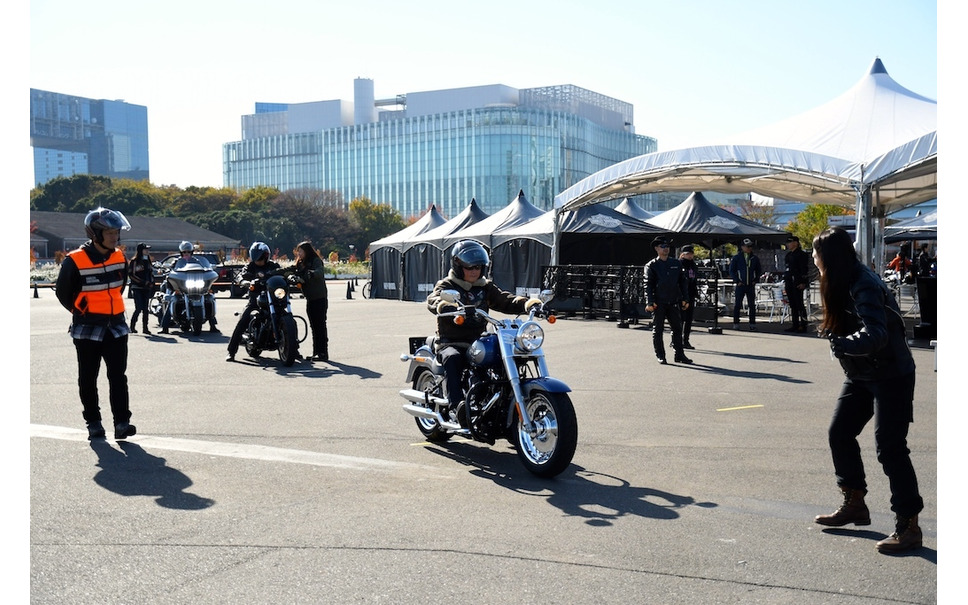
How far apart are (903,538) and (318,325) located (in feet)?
34.7

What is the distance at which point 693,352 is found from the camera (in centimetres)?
1589

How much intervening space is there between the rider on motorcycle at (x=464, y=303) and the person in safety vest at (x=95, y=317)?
2871 millimetres

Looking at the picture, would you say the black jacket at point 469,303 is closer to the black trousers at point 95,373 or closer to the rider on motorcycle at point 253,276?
the black trousers at point 95,373

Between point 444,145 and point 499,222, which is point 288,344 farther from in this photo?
point 444,145

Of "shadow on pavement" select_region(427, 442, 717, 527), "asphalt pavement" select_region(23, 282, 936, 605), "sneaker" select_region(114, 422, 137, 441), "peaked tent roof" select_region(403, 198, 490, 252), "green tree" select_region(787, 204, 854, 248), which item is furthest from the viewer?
"green tree" select_region(787, 204, 854, 248)

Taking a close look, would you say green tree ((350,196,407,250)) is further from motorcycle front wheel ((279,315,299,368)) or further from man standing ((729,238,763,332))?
motorcycle front wheel ((279,315,299,368))

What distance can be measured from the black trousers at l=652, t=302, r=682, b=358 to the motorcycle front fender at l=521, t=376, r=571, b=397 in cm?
748

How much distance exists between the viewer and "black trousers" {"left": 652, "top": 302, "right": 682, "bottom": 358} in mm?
14188

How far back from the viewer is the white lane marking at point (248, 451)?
7.20m

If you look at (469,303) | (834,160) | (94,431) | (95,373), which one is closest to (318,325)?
(95,373)

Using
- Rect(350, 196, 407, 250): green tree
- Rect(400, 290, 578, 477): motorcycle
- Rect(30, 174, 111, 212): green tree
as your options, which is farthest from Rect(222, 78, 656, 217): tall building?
Rect(400, 290, 578, 477): motorcycle

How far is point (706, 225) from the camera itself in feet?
111

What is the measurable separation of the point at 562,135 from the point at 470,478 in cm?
13048

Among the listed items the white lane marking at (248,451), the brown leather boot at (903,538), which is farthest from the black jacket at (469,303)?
the brown leather boot at (903,538)
